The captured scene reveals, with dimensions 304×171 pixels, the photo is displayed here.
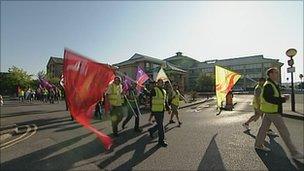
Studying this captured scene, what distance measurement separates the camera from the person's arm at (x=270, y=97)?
6.88m

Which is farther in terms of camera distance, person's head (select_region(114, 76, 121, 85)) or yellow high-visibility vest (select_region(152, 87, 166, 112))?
person's head (select_region(114, 76, 121, 85))

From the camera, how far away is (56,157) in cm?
705

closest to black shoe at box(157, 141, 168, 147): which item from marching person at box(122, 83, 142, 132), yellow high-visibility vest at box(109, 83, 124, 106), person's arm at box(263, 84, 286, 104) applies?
yellow high-visibility vest at box(109, 83, 124, 106)

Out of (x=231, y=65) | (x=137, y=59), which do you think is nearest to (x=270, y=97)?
(x=137, y=59)

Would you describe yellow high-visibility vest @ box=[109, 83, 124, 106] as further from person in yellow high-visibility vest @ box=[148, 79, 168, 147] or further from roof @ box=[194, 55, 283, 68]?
roof @ box=[194, 55, 283, 68]

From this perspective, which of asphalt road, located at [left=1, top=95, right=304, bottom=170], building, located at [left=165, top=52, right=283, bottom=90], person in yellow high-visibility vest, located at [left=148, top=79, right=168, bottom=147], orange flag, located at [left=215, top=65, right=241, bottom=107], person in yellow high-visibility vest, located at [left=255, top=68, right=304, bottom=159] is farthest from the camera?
building, located at [left=165, top=52, right=283, bottom=90]

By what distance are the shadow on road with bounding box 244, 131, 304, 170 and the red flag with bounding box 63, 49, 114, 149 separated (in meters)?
3.58

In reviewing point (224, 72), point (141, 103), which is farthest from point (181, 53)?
point (224, 72)

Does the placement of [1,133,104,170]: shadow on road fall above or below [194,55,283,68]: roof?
below

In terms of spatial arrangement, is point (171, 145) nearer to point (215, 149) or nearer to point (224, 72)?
point (215, 149)

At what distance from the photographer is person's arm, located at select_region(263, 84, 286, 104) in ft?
22.6

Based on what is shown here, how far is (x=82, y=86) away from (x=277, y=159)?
4515 millimetres

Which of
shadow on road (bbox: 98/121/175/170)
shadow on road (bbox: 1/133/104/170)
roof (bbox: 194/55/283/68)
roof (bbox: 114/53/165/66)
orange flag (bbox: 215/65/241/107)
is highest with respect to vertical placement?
roof (bbox: 194/55/283/68)

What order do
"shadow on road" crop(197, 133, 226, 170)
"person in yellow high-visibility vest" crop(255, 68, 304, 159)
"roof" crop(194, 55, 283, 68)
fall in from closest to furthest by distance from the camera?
"shadow on road" crop(197, 133, 226, 170) < "person in yellow high-visibility vest" crop(255, 68, 304, 159) < "roof" crop(194, 55, 283, 68)
